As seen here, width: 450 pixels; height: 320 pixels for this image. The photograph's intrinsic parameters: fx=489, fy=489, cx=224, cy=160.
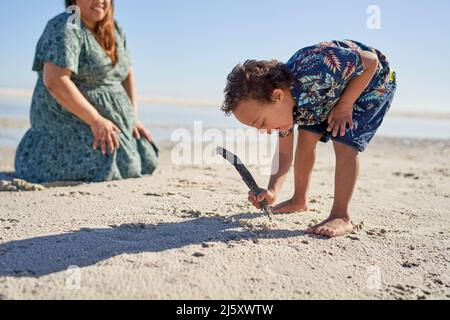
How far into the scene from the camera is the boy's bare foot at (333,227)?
8.23 ft

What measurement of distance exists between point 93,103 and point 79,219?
1392mm

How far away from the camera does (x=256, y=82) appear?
261 cm

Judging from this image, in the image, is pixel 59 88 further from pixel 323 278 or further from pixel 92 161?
pixel 323 278

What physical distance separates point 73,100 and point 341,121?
1.88 m

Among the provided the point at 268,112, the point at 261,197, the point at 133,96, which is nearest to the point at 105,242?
the point at 261,197

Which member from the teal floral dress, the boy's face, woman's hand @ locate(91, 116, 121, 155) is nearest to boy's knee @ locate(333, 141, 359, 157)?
the boy's face

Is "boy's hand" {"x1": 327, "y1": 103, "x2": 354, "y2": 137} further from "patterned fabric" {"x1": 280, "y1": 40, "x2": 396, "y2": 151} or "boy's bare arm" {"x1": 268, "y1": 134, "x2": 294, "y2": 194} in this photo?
"boy's bare arm" {"x1": 268, "y1": 134, "x2": 294, "y2": 194}

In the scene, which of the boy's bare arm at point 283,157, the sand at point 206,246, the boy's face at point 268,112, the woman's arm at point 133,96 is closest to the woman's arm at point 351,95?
the boy's face at point 268,112

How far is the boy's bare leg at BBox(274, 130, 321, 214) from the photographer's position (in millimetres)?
3049

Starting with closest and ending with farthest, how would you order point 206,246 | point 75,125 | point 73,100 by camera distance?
point 206,246 → point 73,100 → point 75,125

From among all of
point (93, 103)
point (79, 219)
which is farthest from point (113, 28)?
point (79, 219)

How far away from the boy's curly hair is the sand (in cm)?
68

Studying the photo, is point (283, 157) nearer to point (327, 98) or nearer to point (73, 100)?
point (327, 98)

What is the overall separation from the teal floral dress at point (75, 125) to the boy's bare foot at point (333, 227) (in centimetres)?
188
